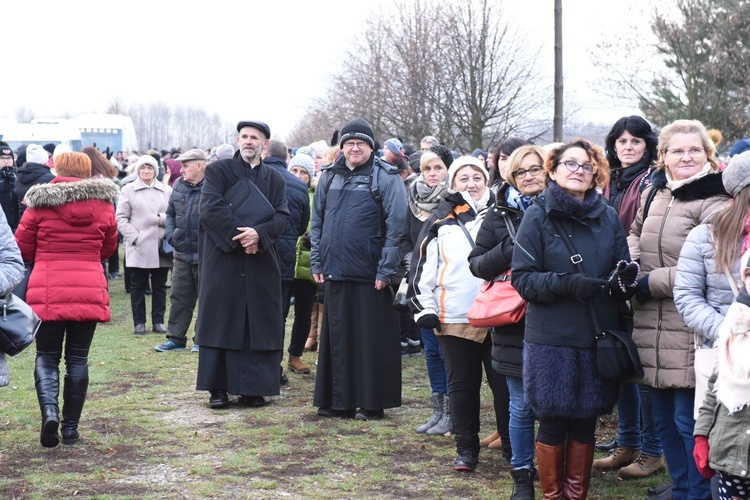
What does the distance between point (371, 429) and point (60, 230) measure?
2.69 metres

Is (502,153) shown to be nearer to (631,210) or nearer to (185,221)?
(631,210)

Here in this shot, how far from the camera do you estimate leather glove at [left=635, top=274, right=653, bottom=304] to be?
203 inches

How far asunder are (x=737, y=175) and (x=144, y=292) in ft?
30.1

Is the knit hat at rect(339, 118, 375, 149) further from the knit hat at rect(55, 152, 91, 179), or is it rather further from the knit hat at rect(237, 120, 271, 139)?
the knit hat at rect(55, 152, 91, 179)

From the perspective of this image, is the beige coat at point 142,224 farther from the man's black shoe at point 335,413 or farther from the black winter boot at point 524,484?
the black winter boot at point 524,484

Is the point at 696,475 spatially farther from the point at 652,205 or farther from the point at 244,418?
the point at 244,418

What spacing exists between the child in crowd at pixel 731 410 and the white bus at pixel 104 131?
31.5 metres

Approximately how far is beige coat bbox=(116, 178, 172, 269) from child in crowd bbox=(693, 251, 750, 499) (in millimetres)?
9256

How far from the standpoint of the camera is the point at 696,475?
5.01 metres

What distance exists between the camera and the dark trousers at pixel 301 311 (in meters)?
9.84

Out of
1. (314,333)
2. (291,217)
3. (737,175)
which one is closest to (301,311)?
(291,217)

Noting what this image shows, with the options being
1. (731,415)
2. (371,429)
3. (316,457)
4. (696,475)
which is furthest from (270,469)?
(731,415)

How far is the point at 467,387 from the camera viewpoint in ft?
20.6

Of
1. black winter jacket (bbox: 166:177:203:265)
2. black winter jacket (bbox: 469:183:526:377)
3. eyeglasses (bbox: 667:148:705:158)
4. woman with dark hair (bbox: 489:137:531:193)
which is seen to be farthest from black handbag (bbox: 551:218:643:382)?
black winter jacket (bbox: 166:177:203:265)
